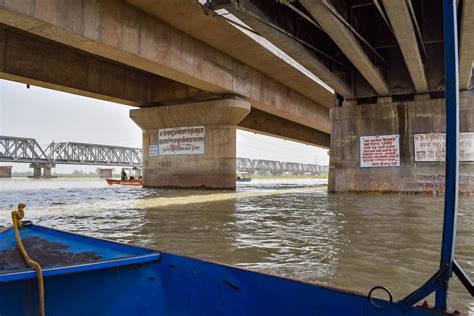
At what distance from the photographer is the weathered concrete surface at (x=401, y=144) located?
16625mm

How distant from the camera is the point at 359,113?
61.0 ft

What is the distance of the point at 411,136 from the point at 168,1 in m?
12.3

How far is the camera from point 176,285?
8.80 ft

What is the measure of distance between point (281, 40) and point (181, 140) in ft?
41.8

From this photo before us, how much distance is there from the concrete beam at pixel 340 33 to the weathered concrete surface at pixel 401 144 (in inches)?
119

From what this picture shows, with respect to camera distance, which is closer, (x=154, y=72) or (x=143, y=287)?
(x=143, y=287)

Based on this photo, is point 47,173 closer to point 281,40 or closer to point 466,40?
point 281,40

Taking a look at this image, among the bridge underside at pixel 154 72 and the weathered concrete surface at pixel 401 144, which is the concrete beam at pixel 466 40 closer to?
the weathered concrete surface at pixel 401 144

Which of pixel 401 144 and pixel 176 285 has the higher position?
pixel 401 144

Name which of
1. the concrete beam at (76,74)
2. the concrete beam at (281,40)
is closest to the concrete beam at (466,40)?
the concrete beam at (281,40)

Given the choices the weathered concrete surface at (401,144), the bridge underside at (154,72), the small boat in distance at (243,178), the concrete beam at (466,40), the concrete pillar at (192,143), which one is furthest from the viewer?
the small boat in distance at (243,178)

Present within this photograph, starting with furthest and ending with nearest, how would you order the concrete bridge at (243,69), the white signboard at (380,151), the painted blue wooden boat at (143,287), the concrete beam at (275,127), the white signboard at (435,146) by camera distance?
the concrete beam at (275,127) < the white signboard at (380,151) < the white signboard at (435,146) < the concrete bridge at (243,69) < the painted blue wooden boat at (143,287)

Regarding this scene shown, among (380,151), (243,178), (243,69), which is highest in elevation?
(243,69)

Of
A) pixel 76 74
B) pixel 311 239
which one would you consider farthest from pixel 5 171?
pixel 311 239
